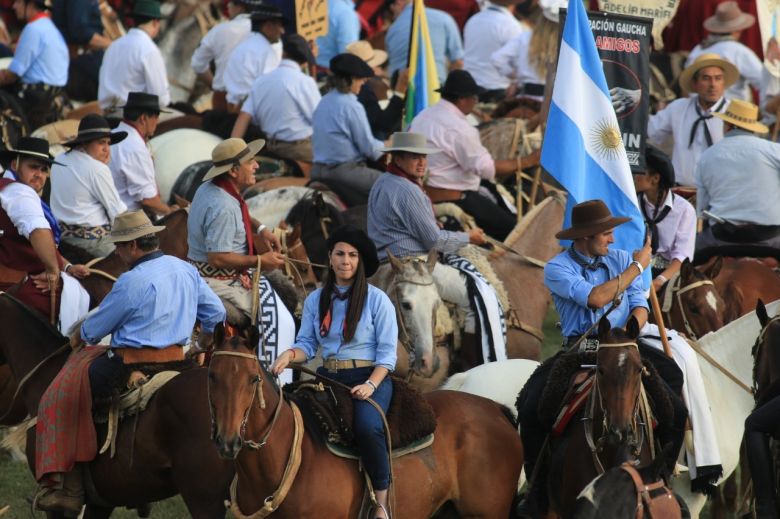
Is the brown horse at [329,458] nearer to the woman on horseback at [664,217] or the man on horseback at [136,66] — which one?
the woman on horseback at [664,217]

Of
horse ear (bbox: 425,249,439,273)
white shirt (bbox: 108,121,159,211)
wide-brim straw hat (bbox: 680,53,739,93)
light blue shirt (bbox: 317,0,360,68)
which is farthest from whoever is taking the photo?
light blue shirt (bbox: 317,0,360,68)

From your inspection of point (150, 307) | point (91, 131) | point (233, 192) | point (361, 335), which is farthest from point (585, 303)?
point (91, 131)

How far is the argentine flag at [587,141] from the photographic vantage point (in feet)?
32.7

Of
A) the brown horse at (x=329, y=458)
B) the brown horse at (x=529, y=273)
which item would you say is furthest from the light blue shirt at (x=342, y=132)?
the brown horse at (x=329, y=458)

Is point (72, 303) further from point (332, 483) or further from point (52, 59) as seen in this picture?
point (52, 59)

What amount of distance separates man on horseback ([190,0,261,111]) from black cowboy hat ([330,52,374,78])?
4112 millimetres

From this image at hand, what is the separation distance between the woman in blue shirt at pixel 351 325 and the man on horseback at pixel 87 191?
385 cm

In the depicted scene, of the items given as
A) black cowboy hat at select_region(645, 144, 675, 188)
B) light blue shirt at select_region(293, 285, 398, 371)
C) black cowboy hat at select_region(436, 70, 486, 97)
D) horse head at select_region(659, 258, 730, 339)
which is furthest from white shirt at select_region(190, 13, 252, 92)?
light blue shirt at select_region(293, 285, 398, 371)

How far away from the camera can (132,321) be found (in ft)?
30.4

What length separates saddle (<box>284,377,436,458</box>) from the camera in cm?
848

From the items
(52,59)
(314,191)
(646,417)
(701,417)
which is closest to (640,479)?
(646,417)

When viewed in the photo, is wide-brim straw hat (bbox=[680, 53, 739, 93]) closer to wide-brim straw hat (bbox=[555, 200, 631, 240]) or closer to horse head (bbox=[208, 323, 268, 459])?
wide-brim straw hat (bbox=[555, 200, 631, 240])

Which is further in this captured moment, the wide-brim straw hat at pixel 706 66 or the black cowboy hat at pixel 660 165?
the wide-brim straw hat at pixel 706 66

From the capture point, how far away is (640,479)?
658 centimetres
